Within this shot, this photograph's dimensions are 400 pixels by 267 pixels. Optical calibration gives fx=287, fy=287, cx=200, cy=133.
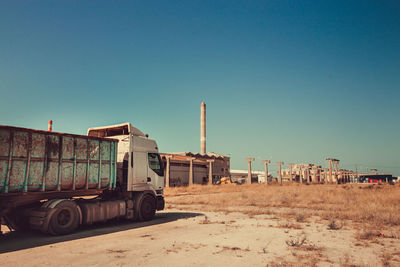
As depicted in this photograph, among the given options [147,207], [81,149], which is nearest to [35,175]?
[81,149]

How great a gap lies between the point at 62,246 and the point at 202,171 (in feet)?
149

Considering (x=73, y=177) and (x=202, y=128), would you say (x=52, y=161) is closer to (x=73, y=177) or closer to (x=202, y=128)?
(x=73, y=177)

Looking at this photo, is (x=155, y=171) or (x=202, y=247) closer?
(x=202, y=247)

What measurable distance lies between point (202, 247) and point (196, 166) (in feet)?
143

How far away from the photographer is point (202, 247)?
785 cm

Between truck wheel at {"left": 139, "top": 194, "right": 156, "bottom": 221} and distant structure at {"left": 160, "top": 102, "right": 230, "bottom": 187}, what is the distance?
22524 millimetres

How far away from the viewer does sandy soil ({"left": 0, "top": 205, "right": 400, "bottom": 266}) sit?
6500 millimetres

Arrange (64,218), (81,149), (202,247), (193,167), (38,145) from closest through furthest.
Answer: (202,247)
(38,145)
(64,218)
(81,149)
(193,167)

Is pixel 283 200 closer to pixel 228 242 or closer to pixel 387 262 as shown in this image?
pixel 228 242

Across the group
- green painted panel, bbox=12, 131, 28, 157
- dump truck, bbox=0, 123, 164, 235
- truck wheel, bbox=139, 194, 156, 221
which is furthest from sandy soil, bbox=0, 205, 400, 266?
green painted panel, bbox=12, 131, 28, 157

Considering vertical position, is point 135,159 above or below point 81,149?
below

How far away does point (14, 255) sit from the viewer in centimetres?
710

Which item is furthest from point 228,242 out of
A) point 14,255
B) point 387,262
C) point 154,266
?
point 14,255

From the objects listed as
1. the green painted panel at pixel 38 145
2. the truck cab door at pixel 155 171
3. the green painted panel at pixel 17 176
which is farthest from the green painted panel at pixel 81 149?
the truck cab door at pixel 155 171
